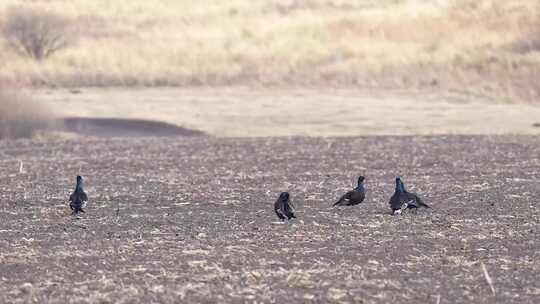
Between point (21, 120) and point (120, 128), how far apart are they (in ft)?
10.1

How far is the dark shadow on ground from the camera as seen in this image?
3275cm

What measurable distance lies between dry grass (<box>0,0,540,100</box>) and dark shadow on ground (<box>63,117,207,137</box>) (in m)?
11.1

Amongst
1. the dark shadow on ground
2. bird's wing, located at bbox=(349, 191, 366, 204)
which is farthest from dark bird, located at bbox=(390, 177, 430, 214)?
the dark shadow on ground

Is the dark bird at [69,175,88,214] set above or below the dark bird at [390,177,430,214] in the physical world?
below

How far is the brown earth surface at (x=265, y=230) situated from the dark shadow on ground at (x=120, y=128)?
27.5 feet

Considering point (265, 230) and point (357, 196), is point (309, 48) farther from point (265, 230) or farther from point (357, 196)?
point (265, 230)

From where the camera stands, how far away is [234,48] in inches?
2146

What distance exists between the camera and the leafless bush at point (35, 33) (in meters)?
53.1

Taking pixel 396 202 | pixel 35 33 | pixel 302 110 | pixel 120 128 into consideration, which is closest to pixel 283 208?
pixel 396 202

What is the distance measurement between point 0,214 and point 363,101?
2472cm

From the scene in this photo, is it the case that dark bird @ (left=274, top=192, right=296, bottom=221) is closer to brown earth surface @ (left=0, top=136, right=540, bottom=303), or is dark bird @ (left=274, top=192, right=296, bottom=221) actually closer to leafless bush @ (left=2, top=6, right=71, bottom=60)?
brown earth surface @ (left=0, top=136, right=540, bottom=303)

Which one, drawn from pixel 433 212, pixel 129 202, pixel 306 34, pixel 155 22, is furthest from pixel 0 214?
pixel 155 22

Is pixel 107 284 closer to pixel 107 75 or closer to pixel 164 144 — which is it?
pixel 164 144

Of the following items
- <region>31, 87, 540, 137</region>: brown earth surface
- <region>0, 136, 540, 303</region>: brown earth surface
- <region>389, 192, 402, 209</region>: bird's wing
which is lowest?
<region>0, 136, 540, 303</region>: brown earth surface
